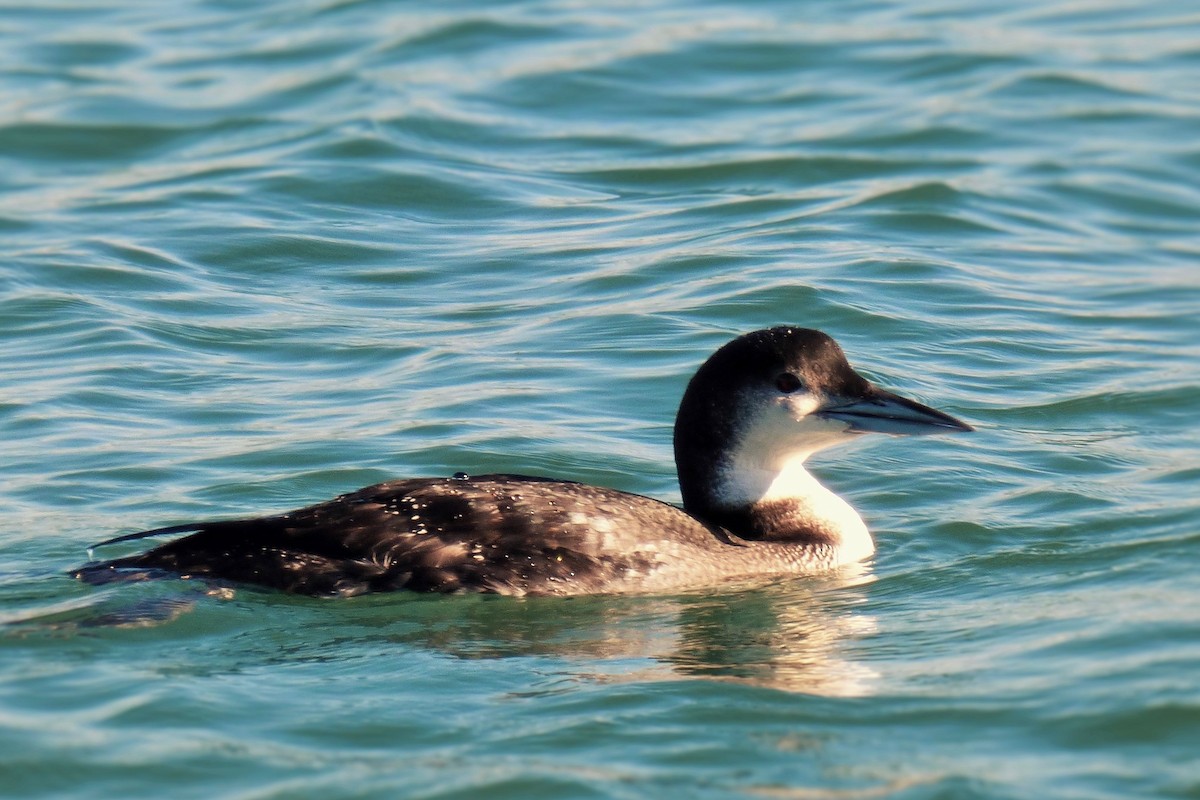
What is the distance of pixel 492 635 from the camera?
643cm

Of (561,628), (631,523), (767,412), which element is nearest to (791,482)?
(767,412)

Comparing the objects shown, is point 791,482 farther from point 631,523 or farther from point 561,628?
point 561,628

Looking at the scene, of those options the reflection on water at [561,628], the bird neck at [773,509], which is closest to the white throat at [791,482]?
the bird neck at [773,509]

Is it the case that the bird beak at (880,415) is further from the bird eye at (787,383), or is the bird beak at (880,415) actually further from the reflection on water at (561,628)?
the reflection on water at (561,628)

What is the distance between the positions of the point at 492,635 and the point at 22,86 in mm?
10479

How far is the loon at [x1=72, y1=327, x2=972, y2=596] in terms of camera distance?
21.8ft

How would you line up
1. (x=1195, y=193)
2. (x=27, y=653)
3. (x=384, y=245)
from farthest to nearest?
(x=1195, y=193)
(x=384, y=245)
(x=27, y=653)

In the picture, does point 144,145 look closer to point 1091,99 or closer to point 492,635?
point 1091,99

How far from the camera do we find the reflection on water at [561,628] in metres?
6.12

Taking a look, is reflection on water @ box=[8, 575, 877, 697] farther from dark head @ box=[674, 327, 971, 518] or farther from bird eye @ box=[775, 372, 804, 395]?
bird eye @ box=[775, 372, 804, 395]

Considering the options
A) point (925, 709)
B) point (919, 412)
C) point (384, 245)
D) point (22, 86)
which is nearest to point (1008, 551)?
point (919, 412)

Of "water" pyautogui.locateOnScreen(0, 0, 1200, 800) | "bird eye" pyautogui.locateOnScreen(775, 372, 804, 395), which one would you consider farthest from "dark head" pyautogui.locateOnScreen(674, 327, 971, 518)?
"water" pyautogui.locateOnScreen(0, 0, 1200, 800)

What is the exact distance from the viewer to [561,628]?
652cm

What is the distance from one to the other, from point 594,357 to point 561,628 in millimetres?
3537
